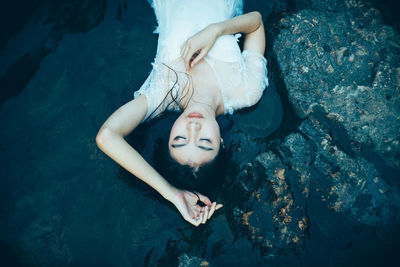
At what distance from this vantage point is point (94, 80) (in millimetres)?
3395

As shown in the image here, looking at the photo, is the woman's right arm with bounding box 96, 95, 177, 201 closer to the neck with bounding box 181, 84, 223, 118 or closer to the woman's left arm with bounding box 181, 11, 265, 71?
the neck with bounding box 181, 84, 223, 118

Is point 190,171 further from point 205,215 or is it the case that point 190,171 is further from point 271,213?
point 271,213

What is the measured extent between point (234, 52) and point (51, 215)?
3.04m

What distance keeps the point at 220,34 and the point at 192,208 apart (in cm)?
216

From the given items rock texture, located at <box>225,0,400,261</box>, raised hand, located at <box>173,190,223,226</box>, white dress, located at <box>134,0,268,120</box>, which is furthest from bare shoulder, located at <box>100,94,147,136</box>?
rock texture, located at <box>225,0,400,261</box>

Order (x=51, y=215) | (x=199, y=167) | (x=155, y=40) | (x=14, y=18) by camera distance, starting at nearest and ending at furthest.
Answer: (x=199, y=167) → (x=51, y=215) → (x=14, y=18) → (x=155, y=40)

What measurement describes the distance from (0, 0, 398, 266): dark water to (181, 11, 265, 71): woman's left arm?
1.20 ft

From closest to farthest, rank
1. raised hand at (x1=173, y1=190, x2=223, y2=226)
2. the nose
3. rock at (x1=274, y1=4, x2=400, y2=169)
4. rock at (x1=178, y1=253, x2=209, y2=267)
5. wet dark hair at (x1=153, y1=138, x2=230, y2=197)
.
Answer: the nose
raised hand at (x1=173, y1=190, x2=223, y2=226)
wet dark hair at (x1=153, y1=138, x2=230, y2=197)
rock at (x1=178, y1=253, x2=209, y2=267)
rock at (x1=274, y1=4, x2=400, y2=169)

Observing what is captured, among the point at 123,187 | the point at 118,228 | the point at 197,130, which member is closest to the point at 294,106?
the point at 197,130

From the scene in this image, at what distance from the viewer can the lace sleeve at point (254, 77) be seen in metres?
3.11

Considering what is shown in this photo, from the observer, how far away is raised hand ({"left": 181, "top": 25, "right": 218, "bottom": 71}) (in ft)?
9.43

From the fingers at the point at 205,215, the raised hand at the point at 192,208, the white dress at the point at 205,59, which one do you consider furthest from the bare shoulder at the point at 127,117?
the fingers at the point at 205,215

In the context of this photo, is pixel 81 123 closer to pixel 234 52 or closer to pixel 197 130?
pixel 197 130

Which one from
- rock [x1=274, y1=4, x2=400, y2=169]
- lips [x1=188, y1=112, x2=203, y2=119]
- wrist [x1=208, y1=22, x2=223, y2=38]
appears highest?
wrist [x1=208, y1=22, x2=223, y2=38]
